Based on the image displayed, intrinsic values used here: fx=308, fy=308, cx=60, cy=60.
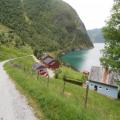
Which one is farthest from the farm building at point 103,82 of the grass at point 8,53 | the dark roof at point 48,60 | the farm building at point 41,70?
the dark roof at point 48,60

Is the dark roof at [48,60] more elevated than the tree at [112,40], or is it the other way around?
the tree at [112,40]

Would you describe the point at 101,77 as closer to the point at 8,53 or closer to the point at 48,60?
the point at 48,60

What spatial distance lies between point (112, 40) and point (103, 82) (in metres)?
23.8

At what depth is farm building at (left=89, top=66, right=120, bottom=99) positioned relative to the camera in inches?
2559

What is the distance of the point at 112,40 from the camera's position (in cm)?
4488

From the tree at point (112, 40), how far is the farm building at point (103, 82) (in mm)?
20376

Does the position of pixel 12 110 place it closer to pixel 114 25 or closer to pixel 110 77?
pixel 114 25

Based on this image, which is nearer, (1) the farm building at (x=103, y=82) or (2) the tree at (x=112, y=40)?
(2) the tree at (x=112, y=40)

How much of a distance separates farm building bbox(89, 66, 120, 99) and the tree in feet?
66.8

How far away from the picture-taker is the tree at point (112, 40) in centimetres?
4269

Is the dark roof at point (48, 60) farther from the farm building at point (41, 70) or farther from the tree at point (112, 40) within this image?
the tree at point (112, 40)

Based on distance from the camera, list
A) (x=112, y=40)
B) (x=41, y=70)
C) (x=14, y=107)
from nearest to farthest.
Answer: (x=14, y=107) → (x=112, y=40) → (x=41, y=70)

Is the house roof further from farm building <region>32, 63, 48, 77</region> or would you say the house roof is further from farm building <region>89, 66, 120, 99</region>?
farm building <region>32, 63, 48, 77</region>

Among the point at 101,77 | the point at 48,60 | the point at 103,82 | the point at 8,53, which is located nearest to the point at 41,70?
the point at 101,77
